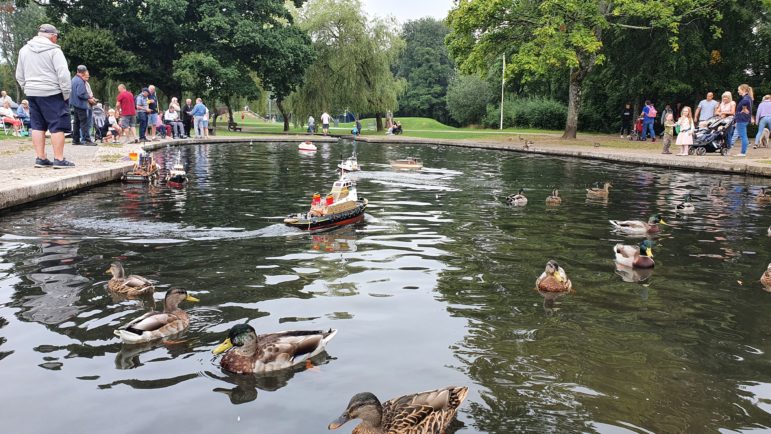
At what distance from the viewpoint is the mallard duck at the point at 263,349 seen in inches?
220

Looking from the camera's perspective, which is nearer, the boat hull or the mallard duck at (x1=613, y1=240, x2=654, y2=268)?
the mallard duck at (x1=613, y1=240, x2=654, y2=268)

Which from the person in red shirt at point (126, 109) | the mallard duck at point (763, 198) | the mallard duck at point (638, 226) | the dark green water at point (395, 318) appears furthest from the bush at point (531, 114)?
the mallard duck at point (638, 226)

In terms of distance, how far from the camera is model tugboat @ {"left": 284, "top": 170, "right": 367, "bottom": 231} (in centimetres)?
1145

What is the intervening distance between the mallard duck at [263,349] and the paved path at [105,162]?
330 inches

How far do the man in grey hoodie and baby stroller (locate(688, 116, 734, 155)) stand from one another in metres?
22.3

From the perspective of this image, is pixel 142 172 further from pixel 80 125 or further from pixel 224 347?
pixel 224 347

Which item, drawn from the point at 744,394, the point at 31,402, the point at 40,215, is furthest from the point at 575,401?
the point at 40,215

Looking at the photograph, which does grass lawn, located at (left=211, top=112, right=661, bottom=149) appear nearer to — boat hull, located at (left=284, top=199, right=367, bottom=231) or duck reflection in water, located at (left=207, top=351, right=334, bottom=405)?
boat hull, located at (left=284, top=199, right=367, bottom=231)

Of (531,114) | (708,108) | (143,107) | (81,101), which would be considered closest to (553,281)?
(81,101)

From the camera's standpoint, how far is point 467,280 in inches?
331

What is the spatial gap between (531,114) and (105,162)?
146 ft

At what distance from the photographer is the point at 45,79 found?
13516mm

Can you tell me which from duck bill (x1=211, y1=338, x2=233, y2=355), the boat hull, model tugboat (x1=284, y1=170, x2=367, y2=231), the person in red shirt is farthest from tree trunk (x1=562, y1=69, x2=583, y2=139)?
duck bill (x1=211, y1=338, x2=233, y2=355)

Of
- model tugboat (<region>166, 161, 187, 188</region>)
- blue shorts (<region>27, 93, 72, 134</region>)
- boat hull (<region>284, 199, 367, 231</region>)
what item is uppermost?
blue shorts (<region>27, 93, 72, 134</region>)
